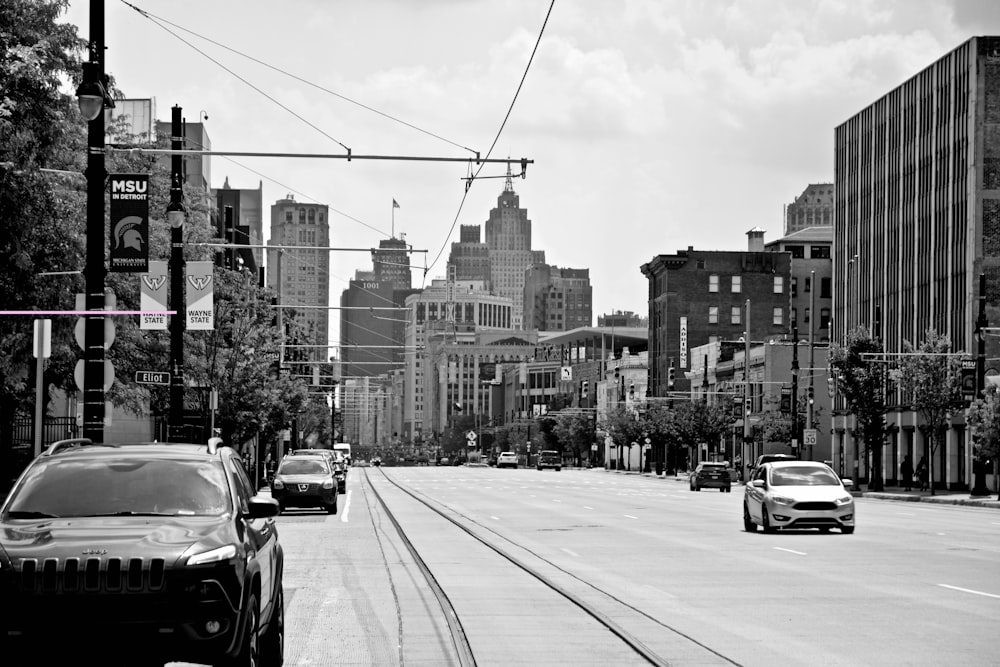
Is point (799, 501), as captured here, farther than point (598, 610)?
Yes

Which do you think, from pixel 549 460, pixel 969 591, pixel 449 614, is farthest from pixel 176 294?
pixel 549 460

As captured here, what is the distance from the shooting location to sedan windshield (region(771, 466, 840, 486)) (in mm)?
32750

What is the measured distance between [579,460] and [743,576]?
500 feet

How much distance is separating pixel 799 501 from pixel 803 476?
4.49 feet

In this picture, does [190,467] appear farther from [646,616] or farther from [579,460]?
[579,460]

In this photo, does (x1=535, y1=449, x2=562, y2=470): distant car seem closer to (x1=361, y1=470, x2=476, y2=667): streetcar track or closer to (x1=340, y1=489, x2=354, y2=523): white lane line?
(x1=340, y1=489, x2=354, y2=523): white lane line

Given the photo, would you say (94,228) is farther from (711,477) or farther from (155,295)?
(711,477)

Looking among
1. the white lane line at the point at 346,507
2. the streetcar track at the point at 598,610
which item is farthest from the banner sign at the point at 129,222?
the white lane line at the point at 346,507

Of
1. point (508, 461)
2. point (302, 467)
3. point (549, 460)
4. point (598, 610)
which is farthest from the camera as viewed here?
point (508, 461)

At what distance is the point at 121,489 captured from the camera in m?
10.8

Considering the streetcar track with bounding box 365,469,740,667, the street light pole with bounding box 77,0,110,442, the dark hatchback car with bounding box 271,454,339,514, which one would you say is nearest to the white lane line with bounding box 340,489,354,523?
the dark hatchback car with bounding box 271,454,339,514

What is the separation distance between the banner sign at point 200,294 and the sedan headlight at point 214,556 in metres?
23.7

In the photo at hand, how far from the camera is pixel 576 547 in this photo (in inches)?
1099

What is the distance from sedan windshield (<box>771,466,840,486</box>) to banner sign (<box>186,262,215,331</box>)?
1273 centimetres
